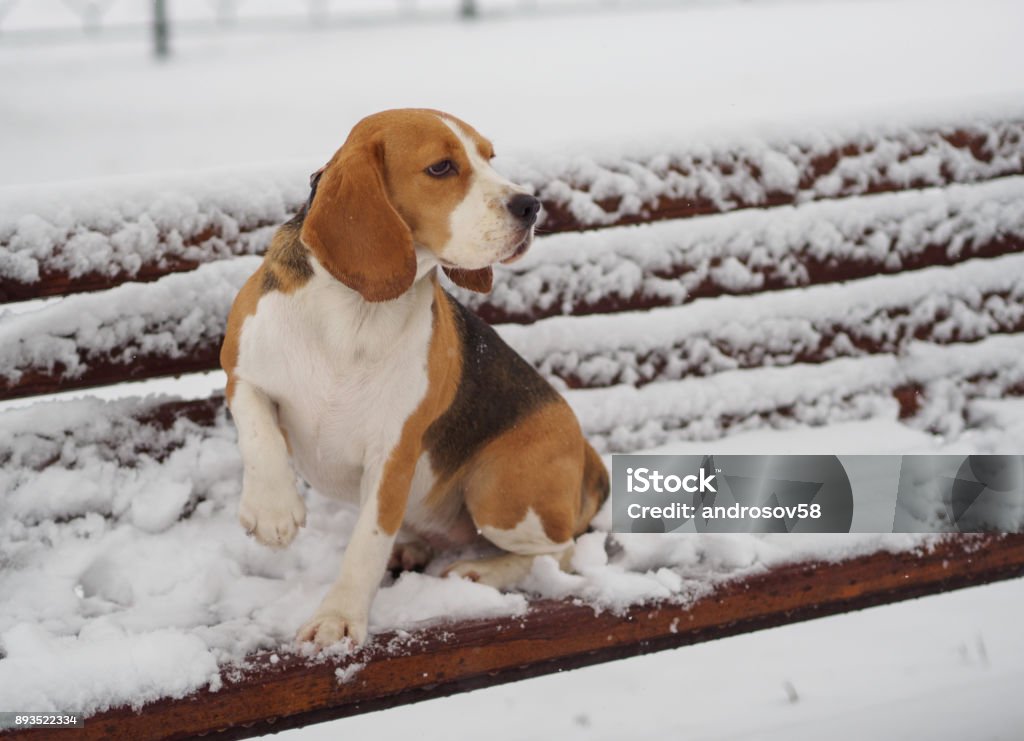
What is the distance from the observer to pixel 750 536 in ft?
7.45

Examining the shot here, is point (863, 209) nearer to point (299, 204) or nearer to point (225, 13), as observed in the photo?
point (299, 204)

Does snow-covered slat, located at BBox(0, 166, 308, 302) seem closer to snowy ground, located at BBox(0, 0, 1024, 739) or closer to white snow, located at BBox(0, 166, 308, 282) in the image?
white snow, located at BBox(0, 166, 308, 282)

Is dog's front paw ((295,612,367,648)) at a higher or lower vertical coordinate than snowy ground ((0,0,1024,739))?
higher

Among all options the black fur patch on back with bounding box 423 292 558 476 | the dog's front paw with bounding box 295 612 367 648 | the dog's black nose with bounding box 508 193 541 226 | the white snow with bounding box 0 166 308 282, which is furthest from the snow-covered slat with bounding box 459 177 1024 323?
the dog's front paw with bounding box 295 612 367 648

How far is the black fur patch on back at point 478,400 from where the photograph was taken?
2.27m

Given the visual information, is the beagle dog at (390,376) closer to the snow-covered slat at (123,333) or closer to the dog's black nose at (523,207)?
the dog's black nose at (523,207)

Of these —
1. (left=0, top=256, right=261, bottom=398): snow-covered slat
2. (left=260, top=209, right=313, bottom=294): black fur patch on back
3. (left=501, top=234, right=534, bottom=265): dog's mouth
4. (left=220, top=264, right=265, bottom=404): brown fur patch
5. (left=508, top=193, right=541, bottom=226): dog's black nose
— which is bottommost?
(left=0, top=256, right=261, bottom=398): snow-covered slat

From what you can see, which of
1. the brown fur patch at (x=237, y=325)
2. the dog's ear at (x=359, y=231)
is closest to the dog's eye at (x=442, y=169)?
the dog's ear at (x=359, y=231)

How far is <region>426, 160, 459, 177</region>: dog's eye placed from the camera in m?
1.88

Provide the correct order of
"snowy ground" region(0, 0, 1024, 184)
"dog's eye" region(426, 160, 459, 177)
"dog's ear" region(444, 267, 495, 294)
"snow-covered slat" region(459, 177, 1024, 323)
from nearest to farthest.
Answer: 1. "dog's eye" region(426, 160, 459, 177)
2. "dog's ear" region(444, 267, 495, 294)
3. "snow-covered slat" region(459, 177, 1024, 323)
4. "snowy ground" region(0, 0, 1024, 184)

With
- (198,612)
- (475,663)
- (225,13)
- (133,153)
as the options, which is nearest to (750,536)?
(475,663)

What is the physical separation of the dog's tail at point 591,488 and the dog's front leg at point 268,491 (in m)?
0.75

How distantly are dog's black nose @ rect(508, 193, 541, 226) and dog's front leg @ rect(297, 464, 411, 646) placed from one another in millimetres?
560

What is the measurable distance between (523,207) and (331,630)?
836 millimetres
